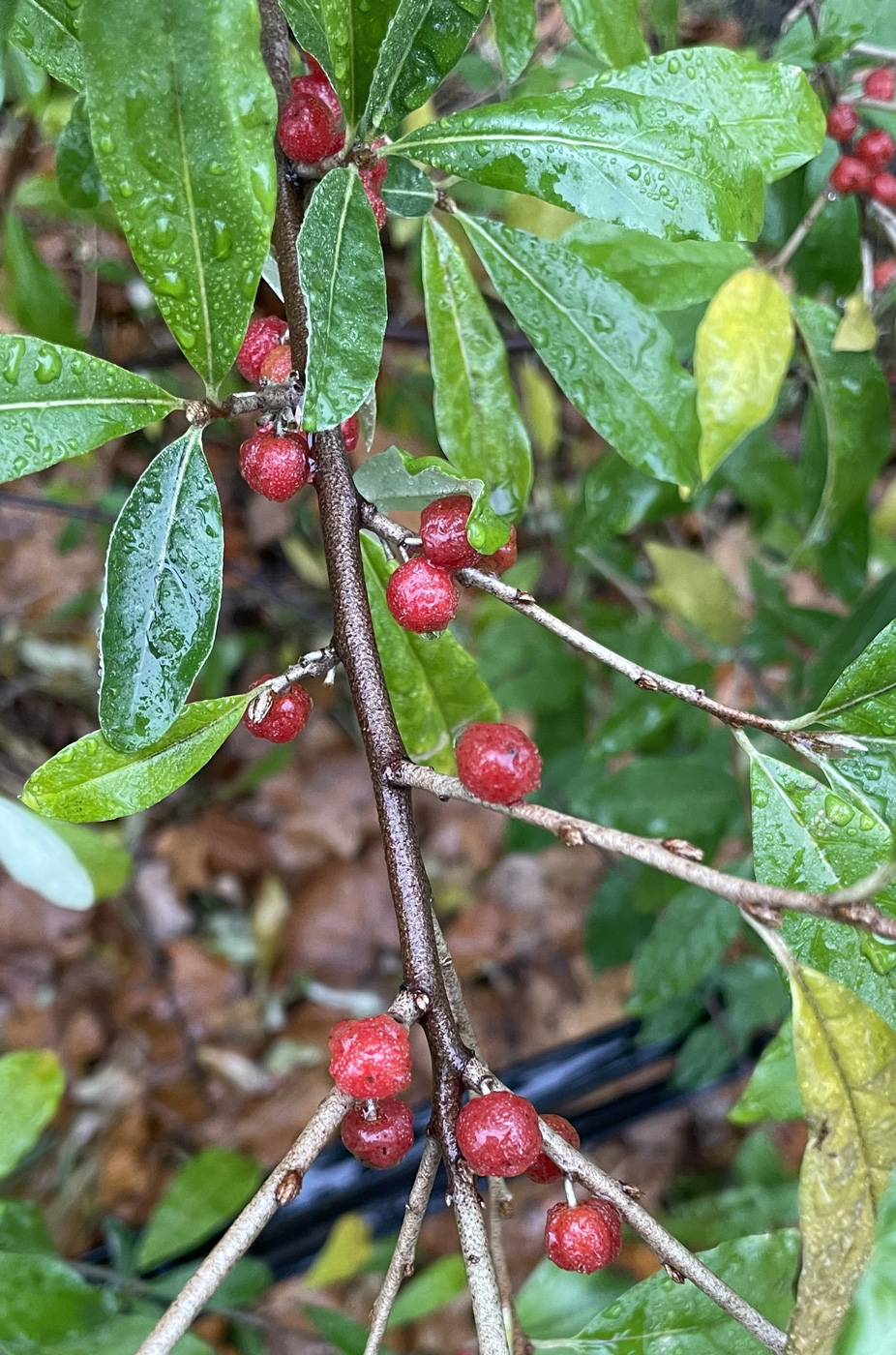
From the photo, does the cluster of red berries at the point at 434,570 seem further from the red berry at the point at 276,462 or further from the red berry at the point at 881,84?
the red berry at the point at 881,84

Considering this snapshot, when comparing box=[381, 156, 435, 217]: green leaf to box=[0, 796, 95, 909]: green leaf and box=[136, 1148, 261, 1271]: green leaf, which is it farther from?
box=[136, 1148, 261, 1271]: green leaf

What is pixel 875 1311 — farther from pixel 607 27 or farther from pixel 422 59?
pixel 607 27

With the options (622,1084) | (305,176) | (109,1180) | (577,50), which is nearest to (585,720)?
(622,1084)

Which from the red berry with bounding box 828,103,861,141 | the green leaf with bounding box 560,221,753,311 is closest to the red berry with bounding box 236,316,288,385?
the green leaf with bounding box 560,221,753,311

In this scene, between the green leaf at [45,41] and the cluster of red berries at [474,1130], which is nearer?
the cluster of red berries at [474,1130]

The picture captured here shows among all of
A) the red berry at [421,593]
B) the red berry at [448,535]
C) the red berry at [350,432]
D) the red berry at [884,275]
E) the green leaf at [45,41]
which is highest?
the green leaf at [45,41]

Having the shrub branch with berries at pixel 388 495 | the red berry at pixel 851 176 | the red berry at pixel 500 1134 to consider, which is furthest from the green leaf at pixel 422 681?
the red berry at pixel 851 176

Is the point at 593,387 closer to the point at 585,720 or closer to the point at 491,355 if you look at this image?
the point at 491,355

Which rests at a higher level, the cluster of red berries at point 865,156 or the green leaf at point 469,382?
the cluster of red berries at point 865,156
